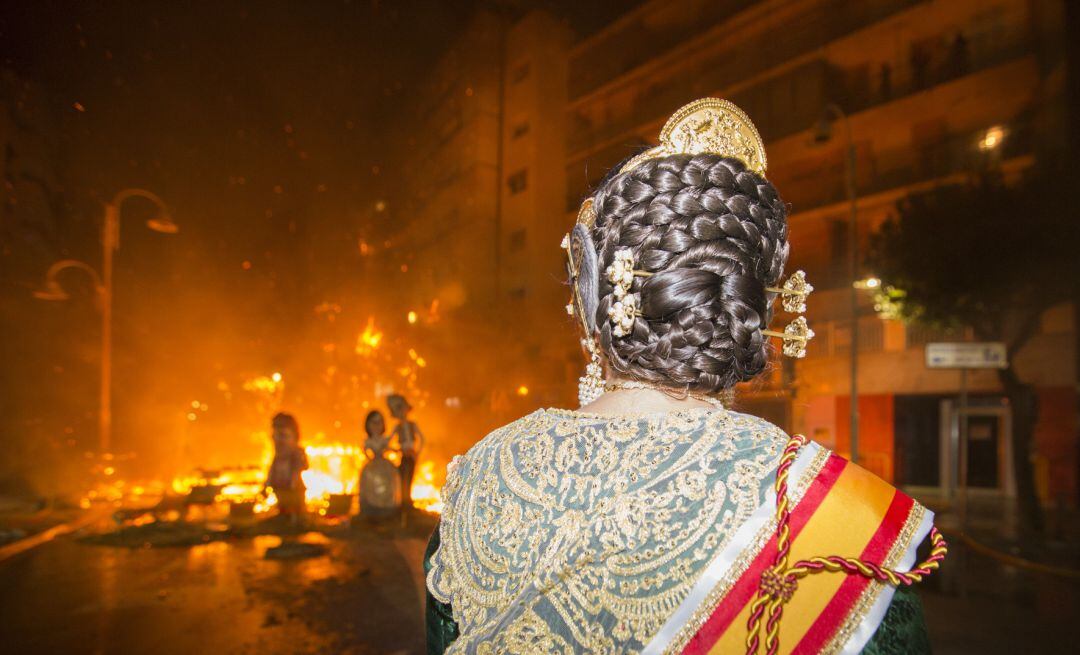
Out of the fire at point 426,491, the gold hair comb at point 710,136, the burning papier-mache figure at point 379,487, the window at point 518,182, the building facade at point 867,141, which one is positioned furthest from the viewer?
the window at point 518,182

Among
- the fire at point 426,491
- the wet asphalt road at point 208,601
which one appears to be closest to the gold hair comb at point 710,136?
the wet asphalt road at point 208,601

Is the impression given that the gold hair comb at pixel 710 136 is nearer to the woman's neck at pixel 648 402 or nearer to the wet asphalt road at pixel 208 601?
the woman's neck at pixel 648 402

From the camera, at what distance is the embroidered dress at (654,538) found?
98 cm

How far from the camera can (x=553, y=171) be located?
2922cm

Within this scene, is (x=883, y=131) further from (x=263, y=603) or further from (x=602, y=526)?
(x=602, y=526)

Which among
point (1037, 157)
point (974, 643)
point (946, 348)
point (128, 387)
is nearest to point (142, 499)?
point (128, 387)

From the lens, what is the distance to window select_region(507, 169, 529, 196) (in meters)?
29.8

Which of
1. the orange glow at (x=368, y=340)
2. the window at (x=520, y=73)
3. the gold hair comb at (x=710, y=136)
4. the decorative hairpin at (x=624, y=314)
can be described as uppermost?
the window at (x=520, y=73)

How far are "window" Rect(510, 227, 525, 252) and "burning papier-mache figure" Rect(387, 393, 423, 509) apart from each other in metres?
19.4

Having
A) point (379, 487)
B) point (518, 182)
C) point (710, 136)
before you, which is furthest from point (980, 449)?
point (518, 182)

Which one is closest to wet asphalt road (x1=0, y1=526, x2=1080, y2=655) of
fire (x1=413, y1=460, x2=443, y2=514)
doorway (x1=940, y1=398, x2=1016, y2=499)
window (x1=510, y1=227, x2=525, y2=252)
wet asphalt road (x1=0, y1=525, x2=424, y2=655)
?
wet asphalt road (x1=0, y1=525, x2=424, y2=655)

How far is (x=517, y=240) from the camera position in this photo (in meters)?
29.7

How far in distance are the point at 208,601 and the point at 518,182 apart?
86.6ft

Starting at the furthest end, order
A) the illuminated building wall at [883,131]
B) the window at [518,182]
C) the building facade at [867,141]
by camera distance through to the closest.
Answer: the window at [518,182]
the building facade at [867,141]
the illuminated building wall at [883,131]
